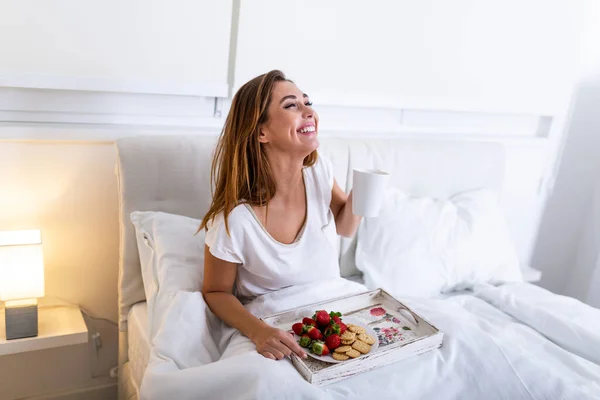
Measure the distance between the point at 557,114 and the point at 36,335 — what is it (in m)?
2.30

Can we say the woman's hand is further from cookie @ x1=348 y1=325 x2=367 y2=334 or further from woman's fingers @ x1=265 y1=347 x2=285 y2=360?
cookie @ x1=348 y1=325 x2=367 y2=334

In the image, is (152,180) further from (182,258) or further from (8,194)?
(8,194)

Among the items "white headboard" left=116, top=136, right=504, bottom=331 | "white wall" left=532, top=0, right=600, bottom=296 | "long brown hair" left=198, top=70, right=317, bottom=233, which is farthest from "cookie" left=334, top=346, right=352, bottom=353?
"white wall" left=532, top=0, right=600, bottom=296

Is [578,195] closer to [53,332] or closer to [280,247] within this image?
[280,247]

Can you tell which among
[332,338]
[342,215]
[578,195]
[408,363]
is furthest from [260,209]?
[578,195]

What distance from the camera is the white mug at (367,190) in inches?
53.6

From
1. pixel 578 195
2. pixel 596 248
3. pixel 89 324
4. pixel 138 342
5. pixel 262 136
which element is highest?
pixel 262 136

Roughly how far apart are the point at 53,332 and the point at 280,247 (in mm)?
710

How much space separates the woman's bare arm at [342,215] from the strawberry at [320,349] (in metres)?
0.47

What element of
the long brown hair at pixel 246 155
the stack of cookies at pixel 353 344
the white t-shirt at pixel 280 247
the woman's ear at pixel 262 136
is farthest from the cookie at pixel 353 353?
the woman's ear at pixel 262 136

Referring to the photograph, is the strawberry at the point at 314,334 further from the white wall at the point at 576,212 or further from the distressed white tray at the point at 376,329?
the white wall at the point at 576,212

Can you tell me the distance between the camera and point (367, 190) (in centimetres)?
138

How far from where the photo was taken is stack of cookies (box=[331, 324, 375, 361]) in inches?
47.1

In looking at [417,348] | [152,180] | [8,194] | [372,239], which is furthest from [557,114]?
[8,194]
